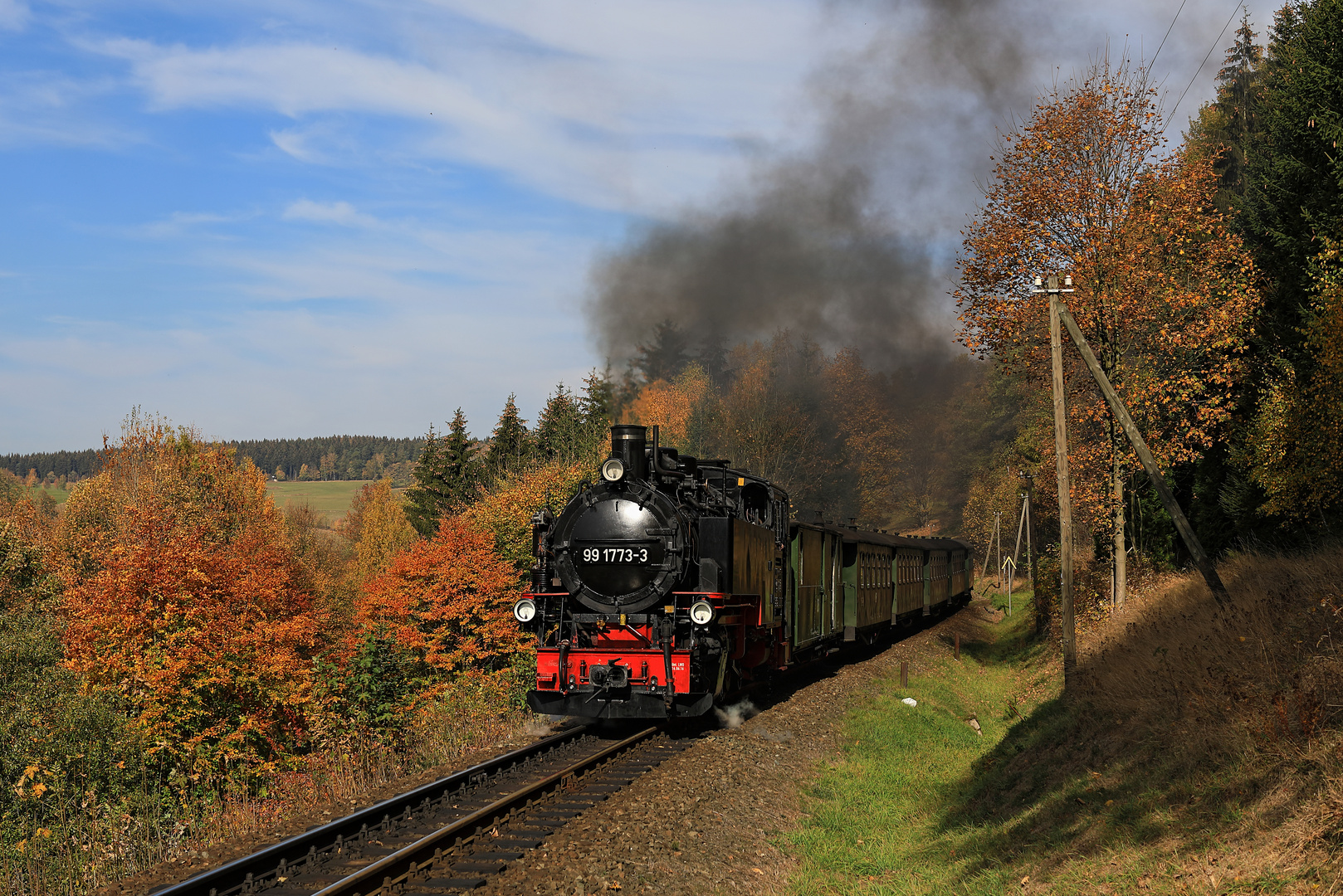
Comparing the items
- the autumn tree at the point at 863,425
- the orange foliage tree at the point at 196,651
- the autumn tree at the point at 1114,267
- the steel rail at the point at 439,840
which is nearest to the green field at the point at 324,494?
the autumn tree at the point at 863,425

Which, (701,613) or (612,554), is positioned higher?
(612,554)

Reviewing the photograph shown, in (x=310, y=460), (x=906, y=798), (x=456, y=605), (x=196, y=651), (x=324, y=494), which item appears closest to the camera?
(x=906, y=798)

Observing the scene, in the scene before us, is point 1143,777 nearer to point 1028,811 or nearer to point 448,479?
point 1028,811

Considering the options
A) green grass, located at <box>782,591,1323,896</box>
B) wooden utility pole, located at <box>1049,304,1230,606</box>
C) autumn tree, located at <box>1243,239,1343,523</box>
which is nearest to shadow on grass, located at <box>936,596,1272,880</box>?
green grass, located at <box>782,591,1323,896</box>

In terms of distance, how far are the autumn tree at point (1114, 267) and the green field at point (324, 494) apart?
114 m

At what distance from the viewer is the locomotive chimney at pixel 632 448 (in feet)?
41.8

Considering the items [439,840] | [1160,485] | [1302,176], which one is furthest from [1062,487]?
[439,840]

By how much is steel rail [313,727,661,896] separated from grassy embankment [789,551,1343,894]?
2469 millimetres

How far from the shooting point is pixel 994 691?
20.8m

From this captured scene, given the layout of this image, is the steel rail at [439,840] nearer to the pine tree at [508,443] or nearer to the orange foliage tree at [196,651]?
the orange foliage tree at [196,651]

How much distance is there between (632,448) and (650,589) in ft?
6.64

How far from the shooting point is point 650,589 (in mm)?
11992

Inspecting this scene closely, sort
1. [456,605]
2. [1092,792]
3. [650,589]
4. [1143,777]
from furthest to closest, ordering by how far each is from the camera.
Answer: [456,605], [650,589], [1092,792], [1143,777]

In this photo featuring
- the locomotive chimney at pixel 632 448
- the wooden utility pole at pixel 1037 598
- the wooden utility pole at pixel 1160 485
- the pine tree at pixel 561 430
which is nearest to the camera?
the wooden utility pole at pixel 1160 485
